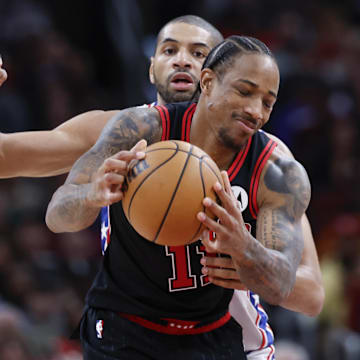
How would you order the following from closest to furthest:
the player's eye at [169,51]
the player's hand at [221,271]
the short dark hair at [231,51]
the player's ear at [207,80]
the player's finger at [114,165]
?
1. the player's finger at [114,165]
2. the player's hand at [221,271]
3. the short dark hair at [231,51]
4. the player's ear at [207,80]
5. the player's eye at [169,51]

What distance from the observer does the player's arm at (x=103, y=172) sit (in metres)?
3.23

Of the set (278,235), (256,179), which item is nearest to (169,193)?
(278,235)

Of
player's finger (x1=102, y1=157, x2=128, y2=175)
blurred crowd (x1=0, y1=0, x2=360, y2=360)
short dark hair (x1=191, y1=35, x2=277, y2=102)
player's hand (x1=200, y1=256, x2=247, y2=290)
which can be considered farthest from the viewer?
blurred crowd (x1=0, y1=0, x2=360, y2=360)

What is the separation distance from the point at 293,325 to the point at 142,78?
3.22m

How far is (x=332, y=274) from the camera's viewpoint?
24.9ft

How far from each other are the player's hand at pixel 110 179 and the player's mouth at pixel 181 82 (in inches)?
58.3

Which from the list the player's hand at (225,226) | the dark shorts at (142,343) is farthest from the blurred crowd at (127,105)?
the player's hand at (225,226)

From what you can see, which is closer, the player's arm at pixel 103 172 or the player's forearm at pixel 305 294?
the player's arm at pixel 103 172

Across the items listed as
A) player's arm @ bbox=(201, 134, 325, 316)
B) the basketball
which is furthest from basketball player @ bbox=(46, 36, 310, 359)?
player's arm @ bbox=(201, 134, 325, 316)

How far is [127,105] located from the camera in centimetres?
911

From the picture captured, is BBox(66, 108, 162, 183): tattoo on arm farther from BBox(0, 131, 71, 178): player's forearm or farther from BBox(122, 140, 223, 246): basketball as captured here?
BBox(0, 131, 71, 178): player's forearm

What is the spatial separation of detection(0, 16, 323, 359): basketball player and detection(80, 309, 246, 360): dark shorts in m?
0.51

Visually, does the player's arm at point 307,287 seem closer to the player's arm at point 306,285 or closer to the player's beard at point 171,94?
the player's arm at point 306,285

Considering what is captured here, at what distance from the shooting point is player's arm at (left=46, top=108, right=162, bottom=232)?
3.23 metres
